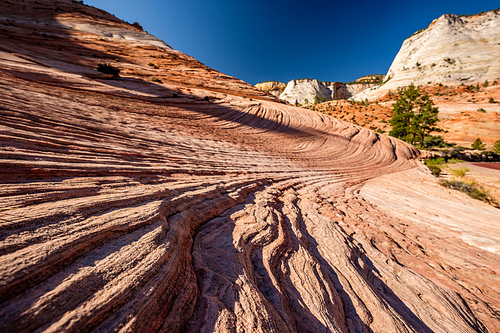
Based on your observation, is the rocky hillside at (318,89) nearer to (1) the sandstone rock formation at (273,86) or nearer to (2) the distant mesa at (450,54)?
(1) the sandstone rock formation at (273,86)

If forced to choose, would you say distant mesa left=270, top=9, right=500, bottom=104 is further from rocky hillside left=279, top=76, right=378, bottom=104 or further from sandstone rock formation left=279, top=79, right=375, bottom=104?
sandstone rock formation left=279, top=79, right=375, bottom=104

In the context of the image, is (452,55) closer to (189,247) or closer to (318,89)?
(318,89)

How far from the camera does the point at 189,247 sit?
240 cm

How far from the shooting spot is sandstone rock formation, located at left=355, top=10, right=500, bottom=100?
170 ft

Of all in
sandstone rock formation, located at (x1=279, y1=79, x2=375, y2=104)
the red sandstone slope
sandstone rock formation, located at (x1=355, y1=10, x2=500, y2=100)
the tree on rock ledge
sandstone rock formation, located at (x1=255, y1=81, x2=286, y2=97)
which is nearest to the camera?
the red sandstone slope

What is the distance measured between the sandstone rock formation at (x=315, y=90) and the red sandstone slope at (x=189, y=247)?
84405 millimetres

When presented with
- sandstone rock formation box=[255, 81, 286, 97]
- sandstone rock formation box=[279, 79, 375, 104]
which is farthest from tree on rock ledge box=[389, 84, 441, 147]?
sandstone rock formation box=[255, 81, 286, 97]

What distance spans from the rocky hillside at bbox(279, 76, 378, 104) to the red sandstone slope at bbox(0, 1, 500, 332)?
84405mm

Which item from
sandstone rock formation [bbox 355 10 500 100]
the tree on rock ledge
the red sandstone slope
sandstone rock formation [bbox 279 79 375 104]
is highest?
sandstone rock formation [bbox 355 10 500 100]

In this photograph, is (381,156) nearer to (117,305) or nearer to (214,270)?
(214,270)

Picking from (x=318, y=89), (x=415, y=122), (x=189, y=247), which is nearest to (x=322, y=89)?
(x=318, y=89)

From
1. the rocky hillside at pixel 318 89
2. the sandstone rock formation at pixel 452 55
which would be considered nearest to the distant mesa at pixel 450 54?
the sandstone rock formation at pixel 452 55

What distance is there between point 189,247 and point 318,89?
324 feet

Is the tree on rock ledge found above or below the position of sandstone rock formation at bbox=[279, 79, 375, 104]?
below
